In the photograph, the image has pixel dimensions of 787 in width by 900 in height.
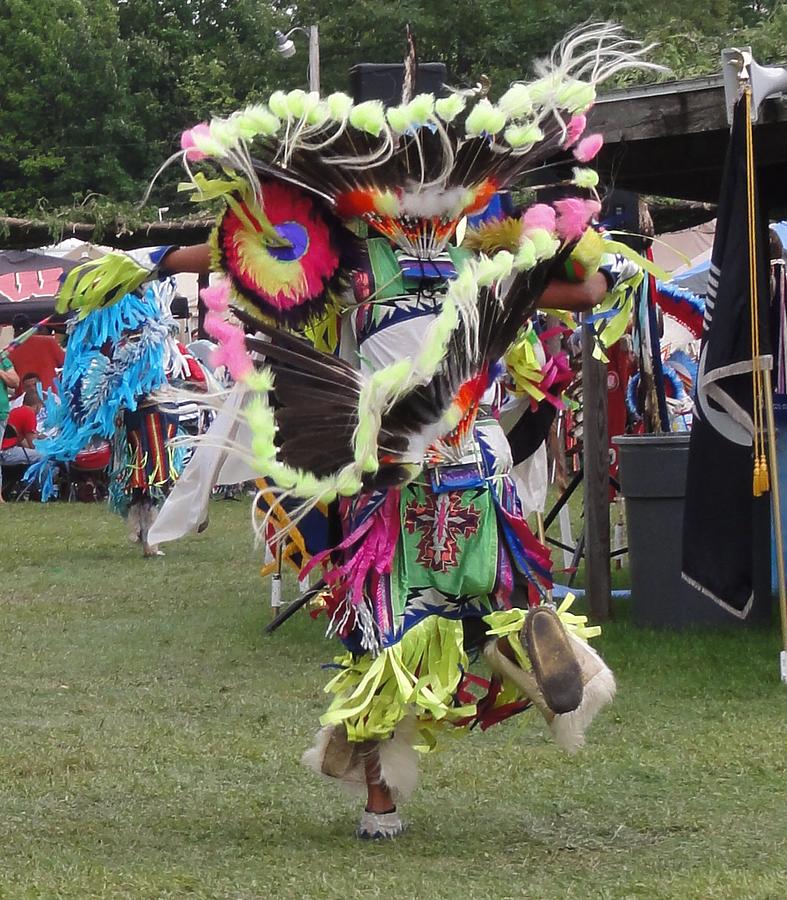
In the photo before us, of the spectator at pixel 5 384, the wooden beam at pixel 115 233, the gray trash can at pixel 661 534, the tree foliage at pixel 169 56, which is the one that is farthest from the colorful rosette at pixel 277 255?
the tree foliage at pixel 169 56

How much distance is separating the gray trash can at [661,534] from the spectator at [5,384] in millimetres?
9566

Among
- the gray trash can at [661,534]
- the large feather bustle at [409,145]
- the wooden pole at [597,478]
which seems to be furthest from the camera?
the wooden pole at [597,478]

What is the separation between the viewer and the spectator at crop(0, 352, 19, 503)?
52.2 feet

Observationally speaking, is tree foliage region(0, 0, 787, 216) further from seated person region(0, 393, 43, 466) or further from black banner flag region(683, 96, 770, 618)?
black banner flag region(683, 96, 770, 618)

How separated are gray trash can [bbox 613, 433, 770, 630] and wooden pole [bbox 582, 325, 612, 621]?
0.89 ft

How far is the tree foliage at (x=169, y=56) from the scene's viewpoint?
28.2 metres

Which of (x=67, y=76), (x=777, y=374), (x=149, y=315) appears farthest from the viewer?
(x=67, y=76)

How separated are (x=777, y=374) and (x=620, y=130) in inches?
100

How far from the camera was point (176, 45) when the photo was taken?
3672cm

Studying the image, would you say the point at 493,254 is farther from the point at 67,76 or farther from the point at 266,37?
the point at 67,76

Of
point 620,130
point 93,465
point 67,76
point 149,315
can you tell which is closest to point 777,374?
point 620,130

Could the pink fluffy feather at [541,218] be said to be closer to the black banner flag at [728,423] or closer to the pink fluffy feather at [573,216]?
the pink fluffy feather at [573,216]

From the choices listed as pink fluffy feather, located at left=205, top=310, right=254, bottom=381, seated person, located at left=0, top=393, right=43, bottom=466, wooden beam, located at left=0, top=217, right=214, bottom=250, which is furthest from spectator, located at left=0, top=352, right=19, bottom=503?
pink fluffy feather, located at left=205, top=310, right=254, bottom=381

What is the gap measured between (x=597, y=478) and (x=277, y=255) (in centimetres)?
428
